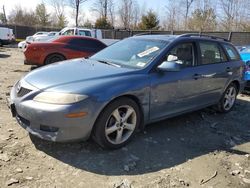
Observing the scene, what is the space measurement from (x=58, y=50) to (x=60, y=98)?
7506 mm

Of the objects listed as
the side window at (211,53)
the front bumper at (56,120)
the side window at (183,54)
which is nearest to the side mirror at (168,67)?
the side window at (183,54)

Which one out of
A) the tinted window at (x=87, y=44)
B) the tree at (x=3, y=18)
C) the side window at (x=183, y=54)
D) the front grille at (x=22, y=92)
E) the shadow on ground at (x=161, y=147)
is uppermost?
the tree at (x=3, y=18)

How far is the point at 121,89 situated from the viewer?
3.95 metres

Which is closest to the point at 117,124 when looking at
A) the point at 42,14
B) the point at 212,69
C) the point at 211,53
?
the point at 212,69

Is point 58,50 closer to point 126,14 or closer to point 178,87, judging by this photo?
point 178,87

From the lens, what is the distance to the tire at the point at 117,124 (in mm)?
3848

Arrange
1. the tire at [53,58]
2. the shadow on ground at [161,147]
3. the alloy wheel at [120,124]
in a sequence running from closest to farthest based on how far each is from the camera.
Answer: the shadow on ground at [161,147]
the alloy wheel at [120,124]
the tire at [53,58]

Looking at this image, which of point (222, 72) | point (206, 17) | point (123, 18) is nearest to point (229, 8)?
point (206, 17)

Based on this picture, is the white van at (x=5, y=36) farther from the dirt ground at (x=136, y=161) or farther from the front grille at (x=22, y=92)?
the front grille at (x=22, y=92)

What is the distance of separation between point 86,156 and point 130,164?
58cm

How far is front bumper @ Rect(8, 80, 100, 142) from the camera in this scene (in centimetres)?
352

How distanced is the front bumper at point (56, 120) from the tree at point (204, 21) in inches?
1424

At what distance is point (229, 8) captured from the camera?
36.9 m

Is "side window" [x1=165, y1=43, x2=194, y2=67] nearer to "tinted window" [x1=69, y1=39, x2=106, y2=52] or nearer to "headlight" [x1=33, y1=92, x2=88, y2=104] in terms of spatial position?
"headlight" [x1=33, y1=92, x2=88, y2=104]
